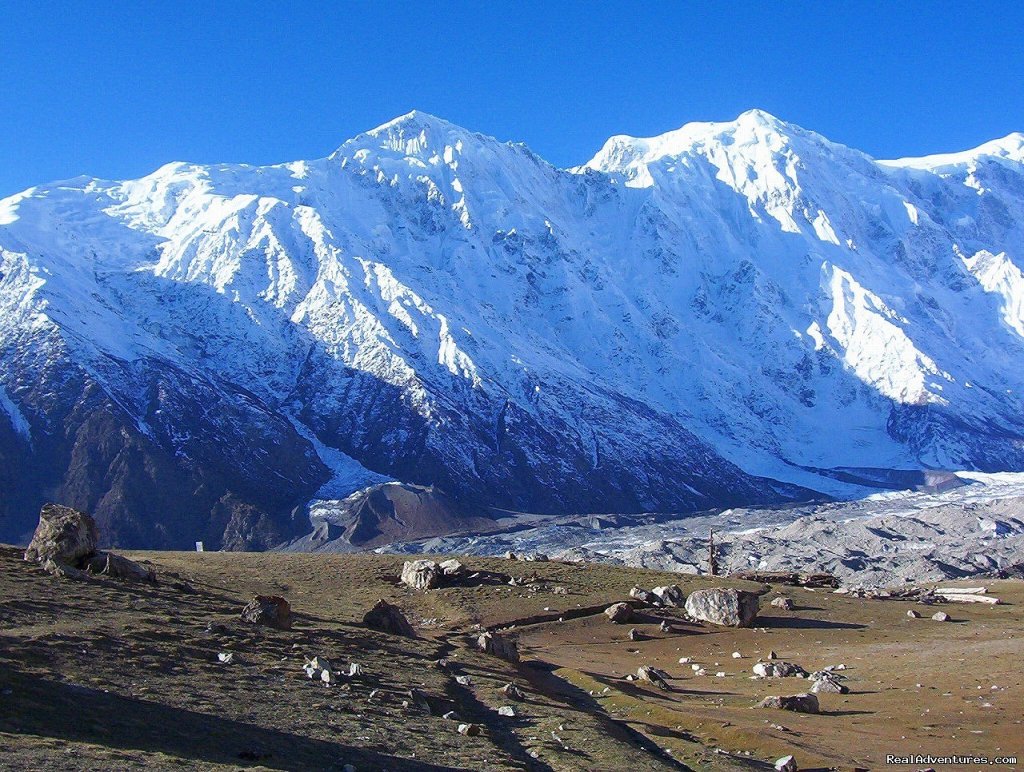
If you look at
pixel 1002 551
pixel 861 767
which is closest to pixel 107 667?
pixel 861 767

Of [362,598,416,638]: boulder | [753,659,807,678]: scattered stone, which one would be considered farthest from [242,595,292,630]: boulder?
[753,659,807,678]: scattered stone

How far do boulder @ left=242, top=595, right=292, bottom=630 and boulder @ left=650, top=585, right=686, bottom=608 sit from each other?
91.4 ft

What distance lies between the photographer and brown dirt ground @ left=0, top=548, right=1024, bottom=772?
2106 cm

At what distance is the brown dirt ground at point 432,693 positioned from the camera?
2106 centimetres

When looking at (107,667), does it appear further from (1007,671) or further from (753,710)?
(1007,671)

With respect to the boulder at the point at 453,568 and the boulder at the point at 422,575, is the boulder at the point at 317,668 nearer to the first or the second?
the boulder at the point at 422,575

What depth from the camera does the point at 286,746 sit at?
21172mm

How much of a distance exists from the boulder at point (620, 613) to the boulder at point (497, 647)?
1252 centimetres

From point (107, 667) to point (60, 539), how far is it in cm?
1691

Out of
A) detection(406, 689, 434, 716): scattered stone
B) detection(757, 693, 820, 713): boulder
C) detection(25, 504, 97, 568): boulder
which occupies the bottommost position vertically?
detection(757, 693, 820, 713): boulder

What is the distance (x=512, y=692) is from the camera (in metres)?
30.9

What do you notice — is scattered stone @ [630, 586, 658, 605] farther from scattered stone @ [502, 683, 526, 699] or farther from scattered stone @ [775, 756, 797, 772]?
scattered stone @ [775, 756, 797, 772]

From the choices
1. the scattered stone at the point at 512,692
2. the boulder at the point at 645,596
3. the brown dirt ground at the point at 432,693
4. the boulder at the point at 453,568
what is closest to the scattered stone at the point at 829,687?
the brown dirt ground at the point at 432,693

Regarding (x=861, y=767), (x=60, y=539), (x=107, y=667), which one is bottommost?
(x=861, y=767)
